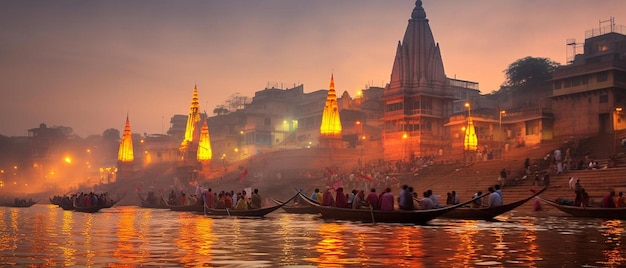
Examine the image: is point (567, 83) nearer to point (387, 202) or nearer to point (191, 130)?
point (387, 202)

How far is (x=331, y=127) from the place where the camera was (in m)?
69.1

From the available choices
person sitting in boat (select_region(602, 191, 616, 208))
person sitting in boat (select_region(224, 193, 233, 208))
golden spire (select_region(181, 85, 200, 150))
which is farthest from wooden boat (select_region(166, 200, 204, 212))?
golden spire (select_region(181, 85, 200, 150))

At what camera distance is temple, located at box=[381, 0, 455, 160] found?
204 feet

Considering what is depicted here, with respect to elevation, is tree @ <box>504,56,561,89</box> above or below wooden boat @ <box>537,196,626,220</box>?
above

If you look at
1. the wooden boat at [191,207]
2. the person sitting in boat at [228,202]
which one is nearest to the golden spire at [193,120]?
the wooden boat at [191,207]

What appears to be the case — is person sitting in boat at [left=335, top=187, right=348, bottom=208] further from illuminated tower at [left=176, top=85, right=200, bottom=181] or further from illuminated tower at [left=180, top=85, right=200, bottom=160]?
illuminated tower at [left=180, top=85, right=200, bottom=160]

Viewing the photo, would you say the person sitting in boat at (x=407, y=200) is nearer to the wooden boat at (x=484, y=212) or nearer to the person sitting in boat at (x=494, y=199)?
the wooden boat at (x=484, y=212)

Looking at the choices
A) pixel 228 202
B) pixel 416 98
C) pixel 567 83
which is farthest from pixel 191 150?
pixel 228 202

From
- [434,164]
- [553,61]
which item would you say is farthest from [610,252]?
[553,61]

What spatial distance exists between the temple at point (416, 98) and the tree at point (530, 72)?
40.7 feet

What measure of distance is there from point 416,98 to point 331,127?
34.1 feet

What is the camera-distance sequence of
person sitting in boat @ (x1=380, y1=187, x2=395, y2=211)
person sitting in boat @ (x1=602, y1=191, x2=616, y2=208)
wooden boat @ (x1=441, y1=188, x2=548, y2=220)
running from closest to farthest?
person sitting in boat @ (x1=380, y1=187, x2=395, y2=211) → wooden boat @ (x1=441, y1=188, x2=548, y2=220) → person sitting in boat @ (x1=602, y1=191, x2=616, y2=208)

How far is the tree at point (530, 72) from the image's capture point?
7325cm

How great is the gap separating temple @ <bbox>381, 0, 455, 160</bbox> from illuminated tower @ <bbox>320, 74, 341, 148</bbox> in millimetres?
6026
